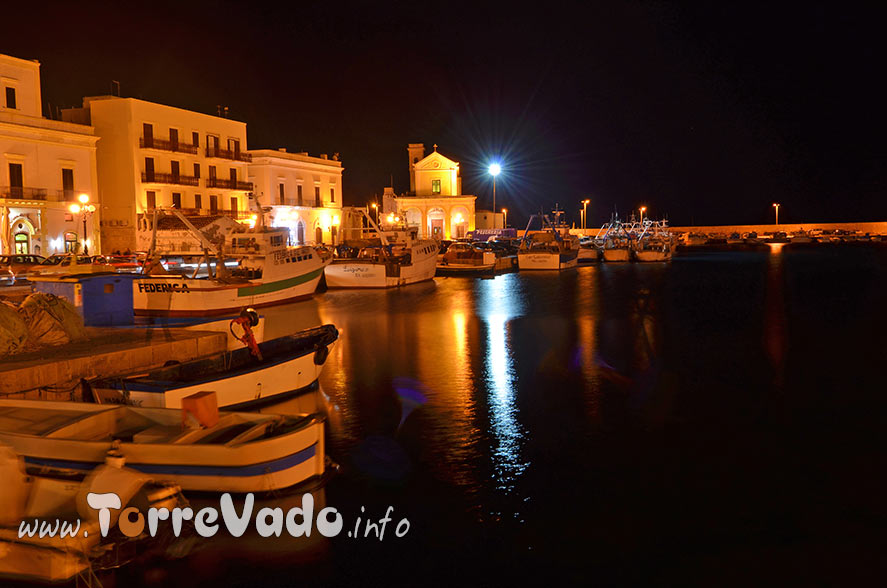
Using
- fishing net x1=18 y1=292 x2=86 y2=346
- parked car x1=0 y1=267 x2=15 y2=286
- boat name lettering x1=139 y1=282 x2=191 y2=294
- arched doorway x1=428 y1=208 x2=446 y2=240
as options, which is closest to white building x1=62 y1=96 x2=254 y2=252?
parked car x1=0 y1=267 x2=15 y2=286

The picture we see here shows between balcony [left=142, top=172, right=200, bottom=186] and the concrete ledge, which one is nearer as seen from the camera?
the concrete ledge

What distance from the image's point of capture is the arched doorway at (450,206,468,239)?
6562 cm

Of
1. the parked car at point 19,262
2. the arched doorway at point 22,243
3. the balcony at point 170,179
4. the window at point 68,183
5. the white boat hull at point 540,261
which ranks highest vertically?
the balcony at point 170,179

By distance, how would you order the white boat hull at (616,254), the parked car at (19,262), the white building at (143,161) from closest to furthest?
the parked car at (19,262) → the white building at (143,161) → the white boat hull at (616,254)

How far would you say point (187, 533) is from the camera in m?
7.42

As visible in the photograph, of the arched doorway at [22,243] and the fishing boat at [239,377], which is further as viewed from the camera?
the arched doorway at [22,243]

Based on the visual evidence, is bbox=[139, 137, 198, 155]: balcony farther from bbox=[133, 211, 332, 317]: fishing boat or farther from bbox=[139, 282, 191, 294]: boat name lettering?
bbox=[139, 282, 191, 294]: boat name lettering

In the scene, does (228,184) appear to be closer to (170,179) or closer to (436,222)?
(170,179)

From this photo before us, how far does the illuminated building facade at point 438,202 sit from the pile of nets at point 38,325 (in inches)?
2066

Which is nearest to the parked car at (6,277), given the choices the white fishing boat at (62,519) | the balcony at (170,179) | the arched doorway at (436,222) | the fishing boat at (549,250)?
the balcony at (170,179)

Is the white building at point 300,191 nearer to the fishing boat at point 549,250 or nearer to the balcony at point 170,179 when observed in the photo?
the balcony at point 170,179

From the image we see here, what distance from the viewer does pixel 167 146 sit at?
40.9 metres

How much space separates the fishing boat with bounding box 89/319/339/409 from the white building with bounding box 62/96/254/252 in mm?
27282

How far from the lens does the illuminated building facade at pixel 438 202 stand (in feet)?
214
